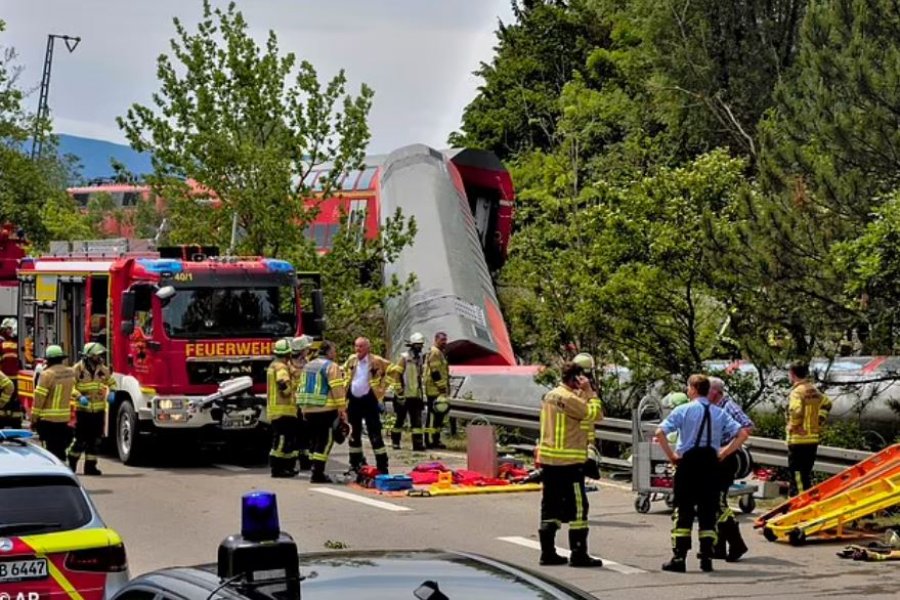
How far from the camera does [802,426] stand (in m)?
16.1

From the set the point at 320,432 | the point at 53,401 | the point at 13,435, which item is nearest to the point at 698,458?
the point at 13,435

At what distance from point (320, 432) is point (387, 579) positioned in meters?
13.8

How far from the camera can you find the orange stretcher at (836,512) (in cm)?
1409

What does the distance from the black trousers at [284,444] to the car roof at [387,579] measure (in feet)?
45.1

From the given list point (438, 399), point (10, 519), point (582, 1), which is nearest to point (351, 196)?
point (438, 399)

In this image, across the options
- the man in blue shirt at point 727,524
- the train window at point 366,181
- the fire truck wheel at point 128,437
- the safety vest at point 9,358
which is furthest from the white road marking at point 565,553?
the train window at point 366,181

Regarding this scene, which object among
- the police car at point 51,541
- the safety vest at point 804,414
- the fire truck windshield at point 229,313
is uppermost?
the fire truck windshield at point 229,313

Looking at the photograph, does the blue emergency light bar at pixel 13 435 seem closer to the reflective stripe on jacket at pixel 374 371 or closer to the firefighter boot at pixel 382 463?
the firefighter boot at pixel 382 463

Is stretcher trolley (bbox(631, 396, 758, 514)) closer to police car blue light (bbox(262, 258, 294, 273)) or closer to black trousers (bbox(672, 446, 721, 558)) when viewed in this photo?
black trousers (bbox(672, 446, 721, 558))

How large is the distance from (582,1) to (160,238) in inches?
1323

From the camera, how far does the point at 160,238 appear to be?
30.0 meters

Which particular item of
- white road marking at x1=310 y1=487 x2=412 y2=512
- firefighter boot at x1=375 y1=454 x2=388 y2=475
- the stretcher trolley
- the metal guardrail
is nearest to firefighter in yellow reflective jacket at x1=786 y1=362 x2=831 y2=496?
the metal guardrail

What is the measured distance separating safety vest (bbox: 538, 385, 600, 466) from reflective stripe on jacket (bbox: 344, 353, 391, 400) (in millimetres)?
6400

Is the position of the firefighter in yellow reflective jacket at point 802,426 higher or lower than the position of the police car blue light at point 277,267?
lower
